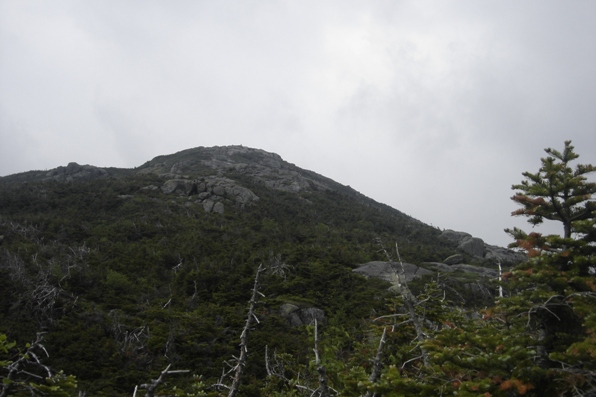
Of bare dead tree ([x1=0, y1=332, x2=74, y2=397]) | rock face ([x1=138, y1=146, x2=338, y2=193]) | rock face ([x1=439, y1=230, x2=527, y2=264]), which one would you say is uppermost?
rock face ([x1=138, y1=146, x2=338, y2=193])

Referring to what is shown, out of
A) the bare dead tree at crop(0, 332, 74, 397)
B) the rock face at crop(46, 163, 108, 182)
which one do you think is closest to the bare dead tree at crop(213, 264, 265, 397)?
the bare dead tree at crop(0, 332, 74, 397)

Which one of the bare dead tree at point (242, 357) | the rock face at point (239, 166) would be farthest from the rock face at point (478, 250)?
the bare dead tree at point (242, 357)

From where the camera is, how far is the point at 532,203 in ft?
19.1

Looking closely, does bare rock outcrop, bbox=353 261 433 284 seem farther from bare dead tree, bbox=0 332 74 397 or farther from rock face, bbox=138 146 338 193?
rock face, bbox=138 146 338 193

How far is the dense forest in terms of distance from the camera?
4480 mm

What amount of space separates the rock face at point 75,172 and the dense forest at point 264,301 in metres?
17.5

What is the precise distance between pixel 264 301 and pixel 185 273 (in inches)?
541

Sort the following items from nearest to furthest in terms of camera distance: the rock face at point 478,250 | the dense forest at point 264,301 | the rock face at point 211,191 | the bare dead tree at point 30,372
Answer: the bare dead tree at point 30,372
the dense forest at point 264,301
the rock face at point 478,250
the rock face at point 211,191

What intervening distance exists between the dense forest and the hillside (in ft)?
0.31

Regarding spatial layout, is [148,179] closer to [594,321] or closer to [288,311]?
[288,311]

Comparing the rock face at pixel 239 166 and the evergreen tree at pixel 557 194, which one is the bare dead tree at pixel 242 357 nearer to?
Answer: the evergreen tree at pixel 557 194

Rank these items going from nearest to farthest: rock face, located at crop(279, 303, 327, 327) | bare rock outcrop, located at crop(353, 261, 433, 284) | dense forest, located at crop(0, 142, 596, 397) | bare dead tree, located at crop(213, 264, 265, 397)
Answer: bare dead tree, located at crop(213, 264, 265, 397)
dense forest, located at crop(0, 142, 596, 397)
rock face, located at crop(279, 303, 327, 327)
bare rock outcrop, located at crop(353, 261, 433, 284)

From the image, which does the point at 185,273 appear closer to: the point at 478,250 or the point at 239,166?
the point at 478,250

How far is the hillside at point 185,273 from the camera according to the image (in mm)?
11336
